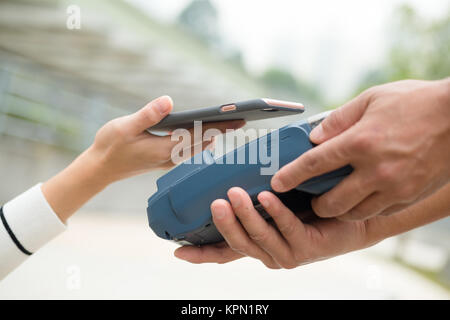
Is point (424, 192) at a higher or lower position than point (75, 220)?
higher

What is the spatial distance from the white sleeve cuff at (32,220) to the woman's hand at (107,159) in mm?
21


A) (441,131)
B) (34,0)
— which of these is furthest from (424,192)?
(34,0)

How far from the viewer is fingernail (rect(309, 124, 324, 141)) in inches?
21.5

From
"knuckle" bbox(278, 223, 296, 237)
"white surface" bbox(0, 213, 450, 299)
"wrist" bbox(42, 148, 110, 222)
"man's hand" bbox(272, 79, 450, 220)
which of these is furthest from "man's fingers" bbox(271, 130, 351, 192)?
"white surface" bbox(0, 213, 450, 299)

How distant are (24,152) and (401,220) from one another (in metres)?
4.20

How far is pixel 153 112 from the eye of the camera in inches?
29.0

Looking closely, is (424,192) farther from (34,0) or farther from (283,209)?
(34,0)

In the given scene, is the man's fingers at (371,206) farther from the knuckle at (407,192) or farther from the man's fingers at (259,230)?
the man's fingers at (259,230)

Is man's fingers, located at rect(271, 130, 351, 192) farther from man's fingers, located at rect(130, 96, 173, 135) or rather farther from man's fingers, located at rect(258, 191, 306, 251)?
man's fingers, located at rect(130, 96, 173, 135)

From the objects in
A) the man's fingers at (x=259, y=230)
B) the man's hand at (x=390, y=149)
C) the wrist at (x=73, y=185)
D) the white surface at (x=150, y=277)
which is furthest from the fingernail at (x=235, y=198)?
the white surface at (x=150, y=277)

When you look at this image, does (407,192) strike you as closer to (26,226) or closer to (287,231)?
(287,231)

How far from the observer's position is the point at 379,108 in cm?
48

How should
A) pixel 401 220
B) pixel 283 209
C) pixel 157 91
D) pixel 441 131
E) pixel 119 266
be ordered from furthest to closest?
pixel 157 91
pixel 119 266
pixel 401 220
pixel 283 209
pixel 441 131

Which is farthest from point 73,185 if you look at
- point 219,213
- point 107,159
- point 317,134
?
point 317,134
